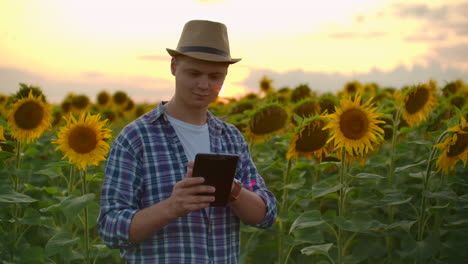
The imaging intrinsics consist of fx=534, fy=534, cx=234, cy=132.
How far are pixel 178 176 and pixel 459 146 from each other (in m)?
2.57

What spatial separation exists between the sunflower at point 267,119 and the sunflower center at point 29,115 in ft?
7.40

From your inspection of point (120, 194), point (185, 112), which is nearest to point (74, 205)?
point (120, 194)

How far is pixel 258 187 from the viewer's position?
304cm

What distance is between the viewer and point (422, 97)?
18.7ft

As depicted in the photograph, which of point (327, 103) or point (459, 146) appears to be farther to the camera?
point (327, 103)

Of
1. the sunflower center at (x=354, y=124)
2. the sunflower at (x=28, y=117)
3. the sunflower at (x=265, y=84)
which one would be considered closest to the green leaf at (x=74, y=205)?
the sunflower center at (x=354, y=124)

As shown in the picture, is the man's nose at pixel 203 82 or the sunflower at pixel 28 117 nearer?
the man's nose at pixel 203 82

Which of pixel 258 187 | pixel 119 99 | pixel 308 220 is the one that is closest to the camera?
pixel 258 187

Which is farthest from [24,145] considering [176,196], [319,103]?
[176,196]

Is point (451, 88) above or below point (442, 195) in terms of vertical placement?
above

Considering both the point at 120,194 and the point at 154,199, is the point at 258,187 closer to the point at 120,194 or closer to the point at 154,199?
the point at 154,199

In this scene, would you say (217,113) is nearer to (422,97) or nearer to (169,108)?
(422,97)

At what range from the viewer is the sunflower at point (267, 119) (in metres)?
5.52

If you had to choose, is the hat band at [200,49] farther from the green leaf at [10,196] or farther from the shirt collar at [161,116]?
the green leaf at [10,196]
